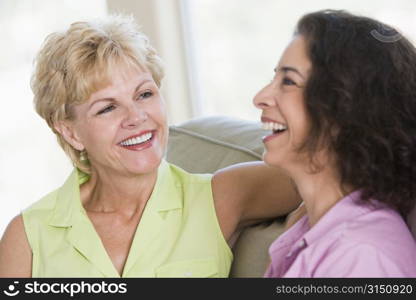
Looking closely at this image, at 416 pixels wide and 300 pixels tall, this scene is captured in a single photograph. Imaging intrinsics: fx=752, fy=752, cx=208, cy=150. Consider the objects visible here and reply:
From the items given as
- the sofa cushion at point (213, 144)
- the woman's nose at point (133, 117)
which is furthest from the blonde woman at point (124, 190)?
the sofa cushion at point (213, 144)

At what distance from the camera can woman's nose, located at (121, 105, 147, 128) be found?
81.4 inches

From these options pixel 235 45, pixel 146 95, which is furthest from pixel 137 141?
pixel 235 45

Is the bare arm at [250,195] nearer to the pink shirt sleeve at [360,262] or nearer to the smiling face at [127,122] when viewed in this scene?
the smiling face at [127,122]

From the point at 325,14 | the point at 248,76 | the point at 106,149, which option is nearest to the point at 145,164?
the point at 106,149

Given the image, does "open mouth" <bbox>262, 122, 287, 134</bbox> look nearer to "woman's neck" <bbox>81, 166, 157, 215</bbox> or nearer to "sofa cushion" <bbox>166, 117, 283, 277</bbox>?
"sofa cushion" <bbox>166, 117, 283, 277</bbox>

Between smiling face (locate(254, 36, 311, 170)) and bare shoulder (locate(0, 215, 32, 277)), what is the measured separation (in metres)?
0.87

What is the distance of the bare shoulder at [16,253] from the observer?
217 cm

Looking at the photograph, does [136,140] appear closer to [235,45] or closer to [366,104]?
[366,104]

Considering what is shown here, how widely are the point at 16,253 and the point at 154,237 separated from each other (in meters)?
0.42

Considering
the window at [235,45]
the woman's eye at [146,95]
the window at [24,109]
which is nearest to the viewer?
the woman's eye at [146,95]

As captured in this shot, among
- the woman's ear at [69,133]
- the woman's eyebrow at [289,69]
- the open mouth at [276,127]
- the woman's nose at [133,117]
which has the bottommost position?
the woman's ear at [69,133]

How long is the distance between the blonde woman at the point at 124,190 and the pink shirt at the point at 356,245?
435 millimetres

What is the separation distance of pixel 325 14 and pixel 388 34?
149 mm

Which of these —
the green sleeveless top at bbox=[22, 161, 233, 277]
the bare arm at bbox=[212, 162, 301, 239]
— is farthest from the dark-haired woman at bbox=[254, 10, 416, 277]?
the green sleeveless top at bbox=[22, 161, 233, 277]
